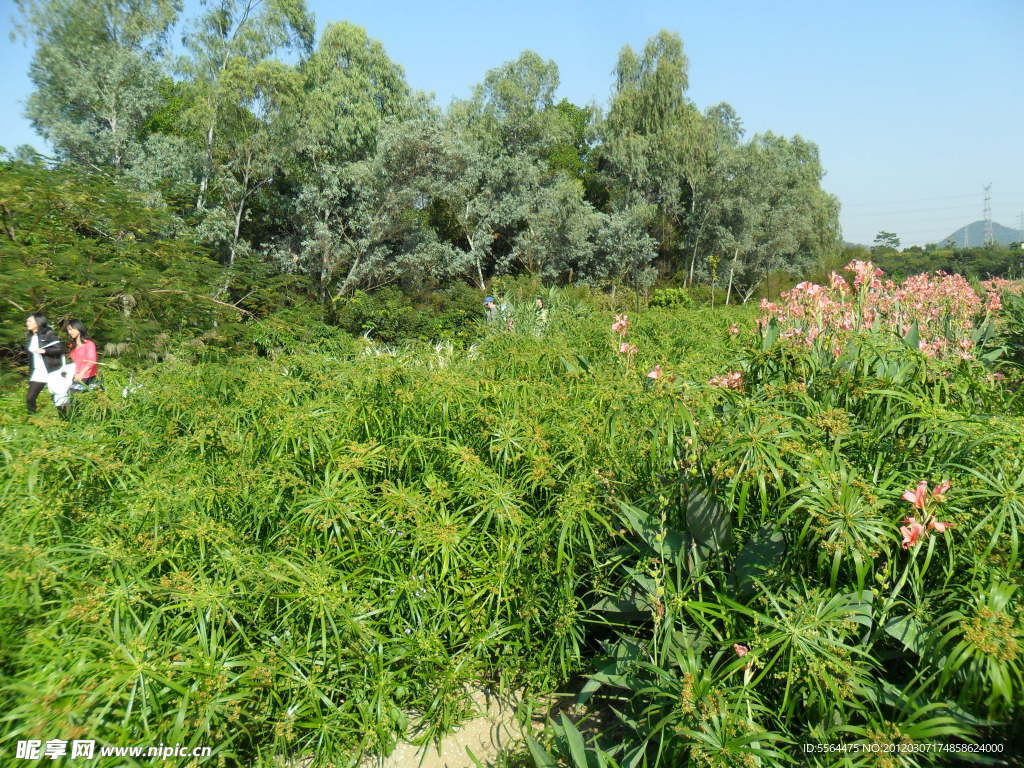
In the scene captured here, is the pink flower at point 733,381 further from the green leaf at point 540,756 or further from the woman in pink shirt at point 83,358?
the woman in pink shirt at point 83,358

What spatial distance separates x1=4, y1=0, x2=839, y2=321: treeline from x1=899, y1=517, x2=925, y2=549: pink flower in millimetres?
9599

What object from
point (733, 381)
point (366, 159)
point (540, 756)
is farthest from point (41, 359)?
point (366, 159)

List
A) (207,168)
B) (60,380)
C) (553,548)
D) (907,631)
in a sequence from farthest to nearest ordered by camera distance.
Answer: (207,168) → (60,380) → (553,548) → (907,631)

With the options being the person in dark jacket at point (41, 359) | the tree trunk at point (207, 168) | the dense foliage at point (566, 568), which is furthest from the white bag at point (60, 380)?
the tree trunk at point (207, 168)

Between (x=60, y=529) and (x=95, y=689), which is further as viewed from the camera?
(x=60, y=529)

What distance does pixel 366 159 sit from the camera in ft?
56.4

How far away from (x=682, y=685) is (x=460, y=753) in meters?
0.95

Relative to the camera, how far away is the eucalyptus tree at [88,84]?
15875mm

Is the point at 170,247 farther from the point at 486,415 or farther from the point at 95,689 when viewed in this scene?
the point at 95,689

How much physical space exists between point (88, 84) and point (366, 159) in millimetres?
7576

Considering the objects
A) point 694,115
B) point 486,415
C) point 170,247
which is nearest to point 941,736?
point 486,415

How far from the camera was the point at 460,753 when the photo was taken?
2.23 meters

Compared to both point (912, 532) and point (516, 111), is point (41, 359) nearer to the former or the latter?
point (912, 532)

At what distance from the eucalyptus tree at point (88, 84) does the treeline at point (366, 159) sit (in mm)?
58
